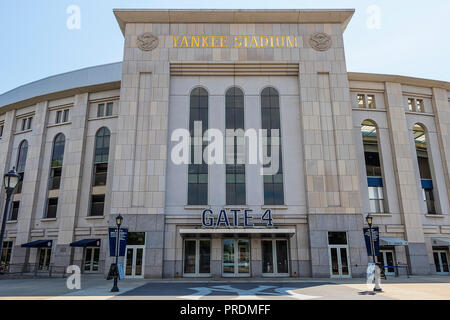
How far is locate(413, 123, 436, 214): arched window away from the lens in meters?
30.5

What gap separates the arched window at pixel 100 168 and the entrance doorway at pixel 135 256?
7.07 metres

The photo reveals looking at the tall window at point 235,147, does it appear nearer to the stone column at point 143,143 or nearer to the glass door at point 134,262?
the stone column at point 143,143

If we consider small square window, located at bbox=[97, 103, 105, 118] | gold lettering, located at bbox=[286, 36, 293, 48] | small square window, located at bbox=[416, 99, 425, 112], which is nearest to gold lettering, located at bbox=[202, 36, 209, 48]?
gold lettering, located at bbox=[286, 36, 293, 48]

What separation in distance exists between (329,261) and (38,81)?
132 ft

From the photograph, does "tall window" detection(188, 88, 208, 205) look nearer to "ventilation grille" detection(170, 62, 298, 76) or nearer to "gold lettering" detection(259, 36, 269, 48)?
"ventilation grille" detection(170, 62, 298, 76)

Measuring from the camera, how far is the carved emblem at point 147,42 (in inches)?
1172

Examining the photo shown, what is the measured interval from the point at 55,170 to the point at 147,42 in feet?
56.2

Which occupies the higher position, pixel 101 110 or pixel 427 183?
pixel 101 110

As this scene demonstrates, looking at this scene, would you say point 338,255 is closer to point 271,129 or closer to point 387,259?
point 387,259

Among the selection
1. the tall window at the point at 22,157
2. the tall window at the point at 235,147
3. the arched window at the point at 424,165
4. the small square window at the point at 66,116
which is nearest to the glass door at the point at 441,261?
the arched window at the point at 424,165

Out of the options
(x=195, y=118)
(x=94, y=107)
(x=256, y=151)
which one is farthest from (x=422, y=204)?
(x=94, y=107)

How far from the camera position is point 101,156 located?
32000 millimetres

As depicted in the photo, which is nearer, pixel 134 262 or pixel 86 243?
pixel 134 262

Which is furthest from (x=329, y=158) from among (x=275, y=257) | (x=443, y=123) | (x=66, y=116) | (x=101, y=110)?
(x=66, y=116)
